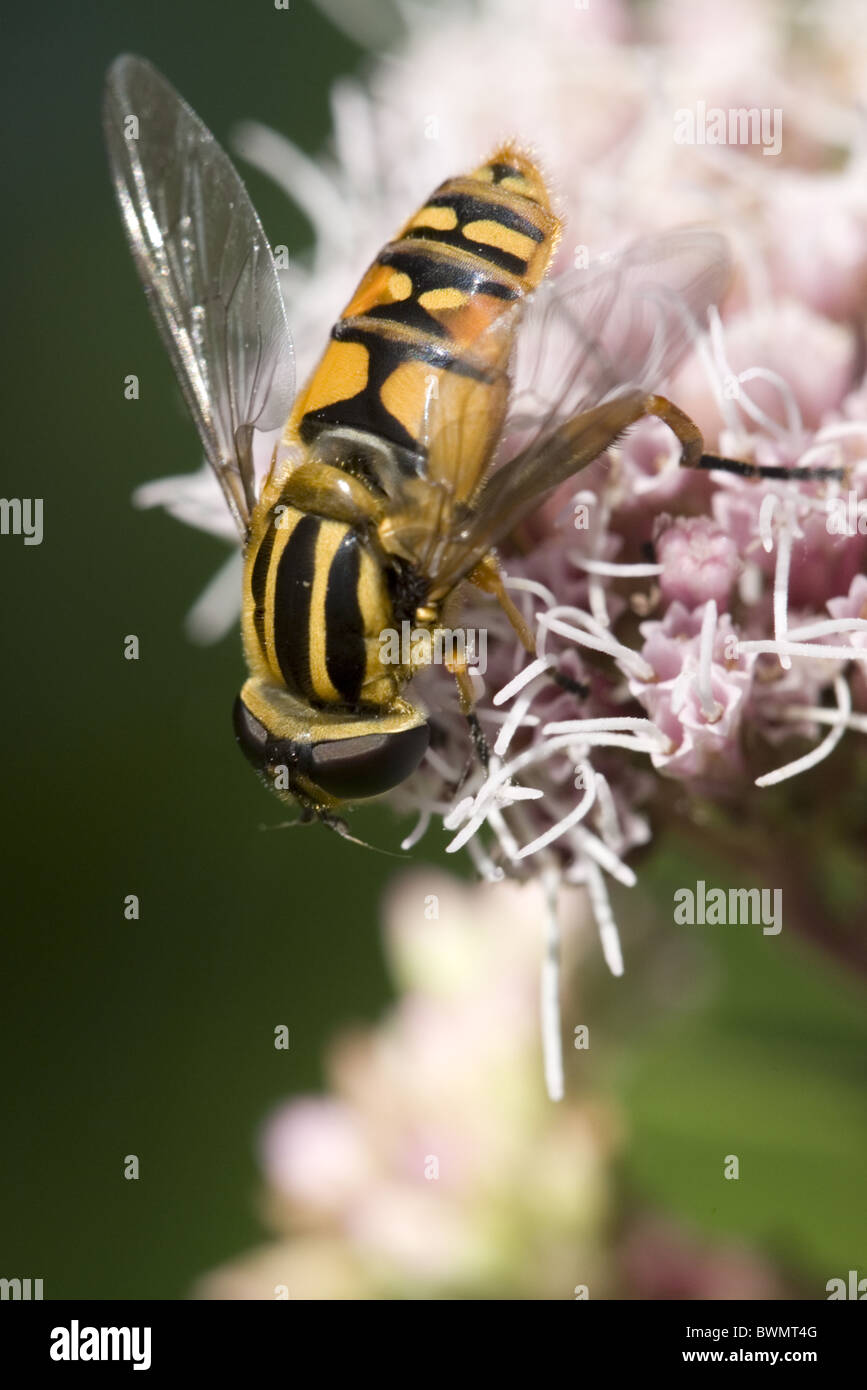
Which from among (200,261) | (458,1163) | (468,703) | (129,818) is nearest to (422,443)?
(468,703)

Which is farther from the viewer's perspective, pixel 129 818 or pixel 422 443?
pixel 129 818

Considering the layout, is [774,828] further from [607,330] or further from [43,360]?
[43,360]

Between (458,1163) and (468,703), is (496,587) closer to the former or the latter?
(468,703)

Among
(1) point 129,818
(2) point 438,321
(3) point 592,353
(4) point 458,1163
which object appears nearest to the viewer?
(3) point 592,353

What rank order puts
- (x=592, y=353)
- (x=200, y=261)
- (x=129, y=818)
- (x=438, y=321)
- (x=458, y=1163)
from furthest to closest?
(x=129, y=818) → (x=458, y=1163) → (x=200, y=261) → (x=438, y=321) → (x=592, y=353)

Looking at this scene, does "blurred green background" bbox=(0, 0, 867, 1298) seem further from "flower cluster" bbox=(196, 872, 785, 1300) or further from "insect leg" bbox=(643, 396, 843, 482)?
"insect leg" bbox=(643, 396, 843, 482)

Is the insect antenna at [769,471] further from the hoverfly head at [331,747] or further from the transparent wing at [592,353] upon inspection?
the hoverfly head at [331,747]
